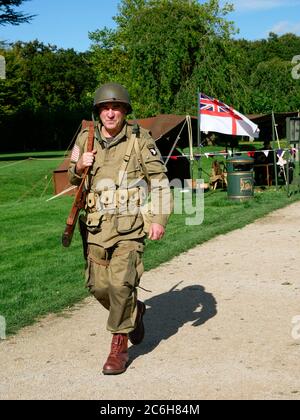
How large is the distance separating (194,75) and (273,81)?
1009 inches

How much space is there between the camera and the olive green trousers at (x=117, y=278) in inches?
179

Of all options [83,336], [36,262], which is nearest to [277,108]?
[36,262]

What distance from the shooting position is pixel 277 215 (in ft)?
Answer: 43.6

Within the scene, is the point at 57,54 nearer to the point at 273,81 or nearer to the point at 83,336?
the point at 273,81

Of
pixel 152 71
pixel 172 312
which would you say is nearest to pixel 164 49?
pixel 152 71

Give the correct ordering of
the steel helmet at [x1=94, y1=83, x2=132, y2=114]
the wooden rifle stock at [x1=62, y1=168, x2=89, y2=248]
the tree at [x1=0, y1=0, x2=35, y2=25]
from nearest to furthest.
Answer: the steel helmet at [x1=94, y1=83, x2=132, y2=114], the wooden rifle stock at [x1=62, y1=168, x2=89, y2=248], the tree at [x1=0, y1=0, x2=35, y2=25]

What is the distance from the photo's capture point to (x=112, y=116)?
184 inches

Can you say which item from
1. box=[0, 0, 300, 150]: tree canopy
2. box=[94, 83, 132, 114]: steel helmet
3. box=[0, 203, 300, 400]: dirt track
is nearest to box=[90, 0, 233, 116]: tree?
box=[0, 0, 300, 150]: tree canopy

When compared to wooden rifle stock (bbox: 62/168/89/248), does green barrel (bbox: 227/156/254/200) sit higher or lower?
lower

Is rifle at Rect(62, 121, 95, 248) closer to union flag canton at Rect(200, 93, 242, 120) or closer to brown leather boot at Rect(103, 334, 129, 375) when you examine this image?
brown leather boot at Rect(103, 334, 129, 375)

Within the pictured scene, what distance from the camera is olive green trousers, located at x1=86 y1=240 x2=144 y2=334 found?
4.55 metres

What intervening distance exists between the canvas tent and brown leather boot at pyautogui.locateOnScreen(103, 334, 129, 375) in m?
15.5

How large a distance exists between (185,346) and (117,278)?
84 cm

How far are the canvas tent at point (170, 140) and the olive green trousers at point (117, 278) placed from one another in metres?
15.3
